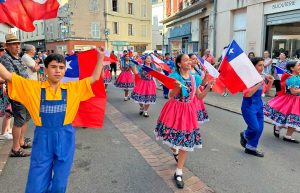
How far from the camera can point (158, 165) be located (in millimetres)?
4621

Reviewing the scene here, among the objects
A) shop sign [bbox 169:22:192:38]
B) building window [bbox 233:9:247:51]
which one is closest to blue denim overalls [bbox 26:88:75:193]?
building window [bbox 233:9:247:51]

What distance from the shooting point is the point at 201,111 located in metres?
5.91

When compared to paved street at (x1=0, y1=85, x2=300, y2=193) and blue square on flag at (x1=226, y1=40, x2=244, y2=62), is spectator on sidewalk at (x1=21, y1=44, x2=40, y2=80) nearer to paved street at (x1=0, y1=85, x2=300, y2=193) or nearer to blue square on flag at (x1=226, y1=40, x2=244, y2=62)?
paved street at (x1=0, y1=85, x2=300, y2=193)

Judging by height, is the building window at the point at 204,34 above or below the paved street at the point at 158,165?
above

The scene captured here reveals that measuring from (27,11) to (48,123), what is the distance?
2441mm

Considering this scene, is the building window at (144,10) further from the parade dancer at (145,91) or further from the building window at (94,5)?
the parade dancer at (145,91)

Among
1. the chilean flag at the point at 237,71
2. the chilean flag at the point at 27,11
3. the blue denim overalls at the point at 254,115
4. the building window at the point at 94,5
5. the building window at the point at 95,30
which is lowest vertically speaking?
the blue denim overalls at the point at 254,115

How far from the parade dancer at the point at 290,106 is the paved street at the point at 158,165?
403mm

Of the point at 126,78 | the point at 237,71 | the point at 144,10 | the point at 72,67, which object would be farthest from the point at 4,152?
the point at 144,10

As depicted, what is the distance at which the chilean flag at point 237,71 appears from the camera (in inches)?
184

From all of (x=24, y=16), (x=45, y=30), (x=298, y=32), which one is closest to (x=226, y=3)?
(x=298, y=32)

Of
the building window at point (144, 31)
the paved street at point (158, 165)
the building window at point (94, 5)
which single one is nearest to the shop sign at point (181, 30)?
the building window at point (94, 5)

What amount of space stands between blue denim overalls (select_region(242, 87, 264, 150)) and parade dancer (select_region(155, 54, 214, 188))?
138cm

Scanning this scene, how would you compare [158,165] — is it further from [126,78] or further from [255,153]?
[126,78]
